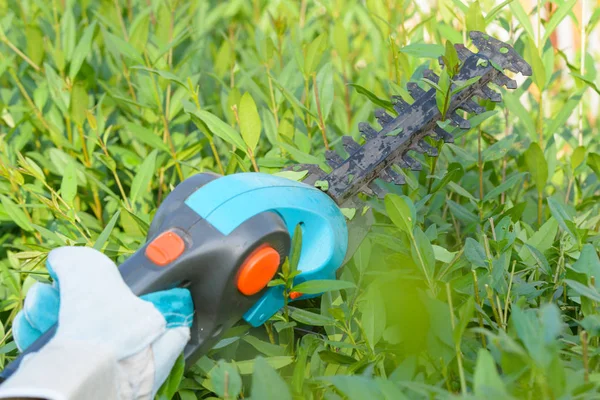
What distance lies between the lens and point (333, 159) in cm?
113

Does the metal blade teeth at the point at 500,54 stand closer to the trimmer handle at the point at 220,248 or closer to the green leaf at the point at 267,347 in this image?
the trimmer handle at the point at 220,248

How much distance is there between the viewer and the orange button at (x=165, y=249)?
89 centimetres

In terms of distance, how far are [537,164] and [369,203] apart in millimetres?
342

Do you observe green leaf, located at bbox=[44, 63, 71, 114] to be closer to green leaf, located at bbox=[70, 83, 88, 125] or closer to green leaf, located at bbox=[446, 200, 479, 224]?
green leaf, located at bbox=[70, 83, 88, 125]

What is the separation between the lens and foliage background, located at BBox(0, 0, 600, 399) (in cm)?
85

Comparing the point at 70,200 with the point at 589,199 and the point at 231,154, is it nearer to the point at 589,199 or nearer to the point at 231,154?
the point at 231,154

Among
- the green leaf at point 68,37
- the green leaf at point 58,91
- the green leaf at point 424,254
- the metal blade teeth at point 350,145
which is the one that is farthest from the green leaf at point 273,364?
the green leaf at point 68,37

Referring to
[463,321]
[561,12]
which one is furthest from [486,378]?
[561,12]

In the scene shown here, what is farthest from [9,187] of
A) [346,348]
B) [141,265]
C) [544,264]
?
[544,264]

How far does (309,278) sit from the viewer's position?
102 centimetres

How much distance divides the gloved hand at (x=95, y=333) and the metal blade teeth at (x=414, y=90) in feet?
1.61

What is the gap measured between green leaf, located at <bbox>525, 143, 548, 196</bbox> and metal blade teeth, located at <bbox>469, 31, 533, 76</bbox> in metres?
0.18

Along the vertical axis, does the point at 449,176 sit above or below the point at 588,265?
above

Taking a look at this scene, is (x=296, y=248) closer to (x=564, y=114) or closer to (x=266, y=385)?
(x=266, y=385)
